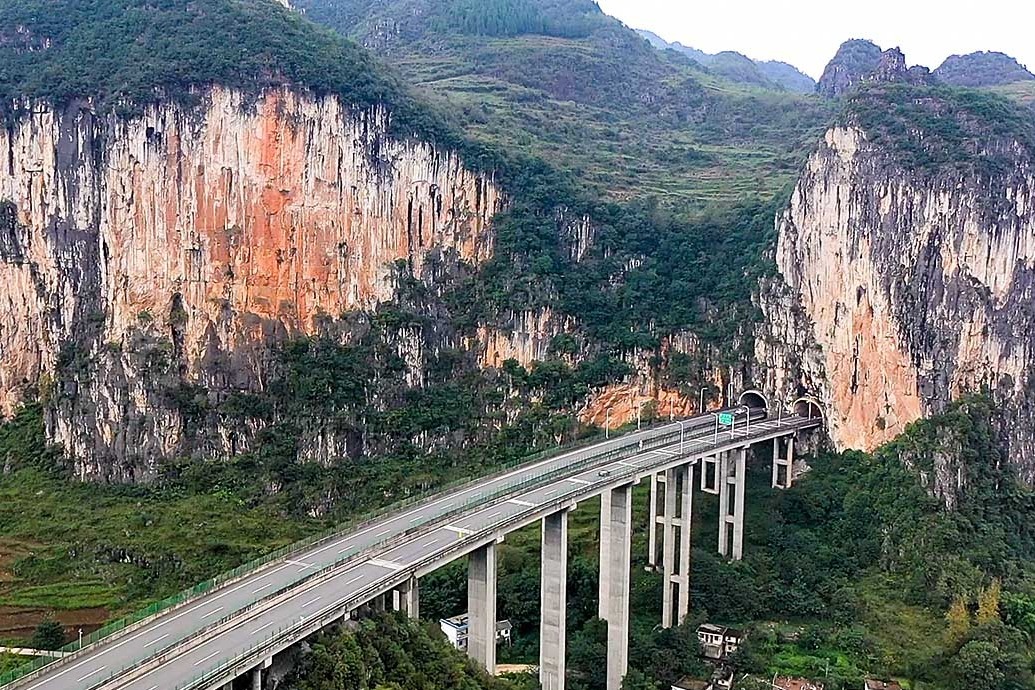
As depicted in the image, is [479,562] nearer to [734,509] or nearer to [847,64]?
[734,509]

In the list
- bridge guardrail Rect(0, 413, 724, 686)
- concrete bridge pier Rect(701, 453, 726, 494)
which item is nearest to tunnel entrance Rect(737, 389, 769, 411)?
concrete bridge pier Rect(701, 453, 726, 494)

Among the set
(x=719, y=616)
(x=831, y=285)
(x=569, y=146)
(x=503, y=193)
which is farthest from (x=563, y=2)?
(x=719, y=616)

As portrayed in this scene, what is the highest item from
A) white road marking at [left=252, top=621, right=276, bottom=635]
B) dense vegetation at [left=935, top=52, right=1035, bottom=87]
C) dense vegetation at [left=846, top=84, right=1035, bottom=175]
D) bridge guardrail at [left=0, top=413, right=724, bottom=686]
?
dense vegetation at [left=935, top=52, right=1035, bottom=87]

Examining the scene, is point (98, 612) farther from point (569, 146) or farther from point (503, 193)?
point (569, 146)

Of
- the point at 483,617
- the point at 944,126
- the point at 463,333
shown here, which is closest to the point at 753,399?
the point at 463,333

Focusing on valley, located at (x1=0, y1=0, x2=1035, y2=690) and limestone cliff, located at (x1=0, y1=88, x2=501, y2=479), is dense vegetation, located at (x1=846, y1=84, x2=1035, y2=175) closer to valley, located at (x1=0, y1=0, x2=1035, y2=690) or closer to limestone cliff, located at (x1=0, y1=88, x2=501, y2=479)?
valley, located at (x1=0, y1=0, x2=1035, y2=690)

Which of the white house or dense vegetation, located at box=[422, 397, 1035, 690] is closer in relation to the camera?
the white house

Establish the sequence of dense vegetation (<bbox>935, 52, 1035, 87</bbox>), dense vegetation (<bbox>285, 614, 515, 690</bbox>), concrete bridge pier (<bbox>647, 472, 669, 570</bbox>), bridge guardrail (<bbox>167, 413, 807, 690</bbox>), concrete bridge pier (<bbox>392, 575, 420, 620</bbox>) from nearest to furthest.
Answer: bridge guardrail (<bbox>167, 413, 807, 690</bbox>), dense vegetation (<bbox>285, 614, 515, 690</bbox>), concrete bridge pier (<bbox>392, 575, 420, 620</bbox>), concrete bridge pier (<bbox>647, 472, 669, 570</bbox>), dense vegetation (<bbox>935, 52, 1035, 87</bbox>)

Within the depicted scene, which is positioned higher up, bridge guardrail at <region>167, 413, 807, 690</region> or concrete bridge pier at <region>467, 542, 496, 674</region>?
bridge guardrail at <region>167, 413, 807, 690</region>
